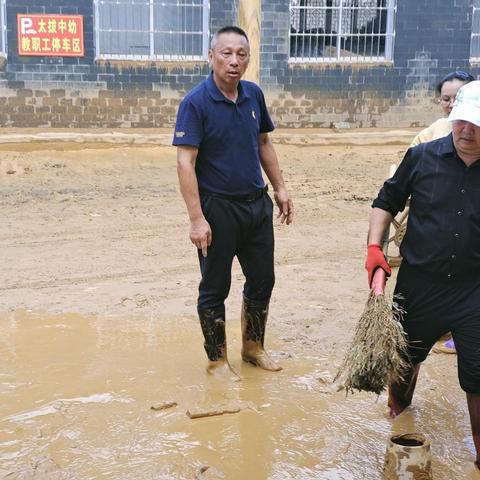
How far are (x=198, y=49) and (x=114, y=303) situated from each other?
855 cm

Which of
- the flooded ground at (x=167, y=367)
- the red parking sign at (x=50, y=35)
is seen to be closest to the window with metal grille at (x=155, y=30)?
the red parking sign at (x=50, y=35)

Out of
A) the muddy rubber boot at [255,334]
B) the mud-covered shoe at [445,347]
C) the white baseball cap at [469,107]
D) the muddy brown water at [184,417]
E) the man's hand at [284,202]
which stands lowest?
the muddy brown water at [184,417]

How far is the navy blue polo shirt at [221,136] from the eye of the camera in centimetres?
436

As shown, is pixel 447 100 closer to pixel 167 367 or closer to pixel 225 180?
pixel 225 180

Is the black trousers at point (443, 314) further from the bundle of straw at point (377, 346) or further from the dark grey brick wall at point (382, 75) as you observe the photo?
the dark grey brick wall at point (382, 75)

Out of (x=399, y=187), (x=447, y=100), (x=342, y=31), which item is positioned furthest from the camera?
(x=342, y=31)

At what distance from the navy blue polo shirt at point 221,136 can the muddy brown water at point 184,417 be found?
1239 millimetres

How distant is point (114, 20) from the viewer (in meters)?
13.4

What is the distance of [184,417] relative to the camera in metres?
4.27

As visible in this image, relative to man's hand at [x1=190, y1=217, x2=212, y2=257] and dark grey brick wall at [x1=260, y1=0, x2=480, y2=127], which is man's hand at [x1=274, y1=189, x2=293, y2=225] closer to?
man's hand at [x1=190, y1=217, x2=212, y2=257]

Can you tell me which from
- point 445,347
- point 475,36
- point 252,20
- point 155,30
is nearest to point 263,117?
point 445,347

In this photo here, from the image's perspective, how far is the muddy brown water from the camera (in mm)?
3795

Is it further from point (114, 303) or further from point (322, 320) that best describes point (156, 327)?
point (322, 320)

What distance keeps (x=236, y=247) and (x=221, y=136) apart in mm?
693
